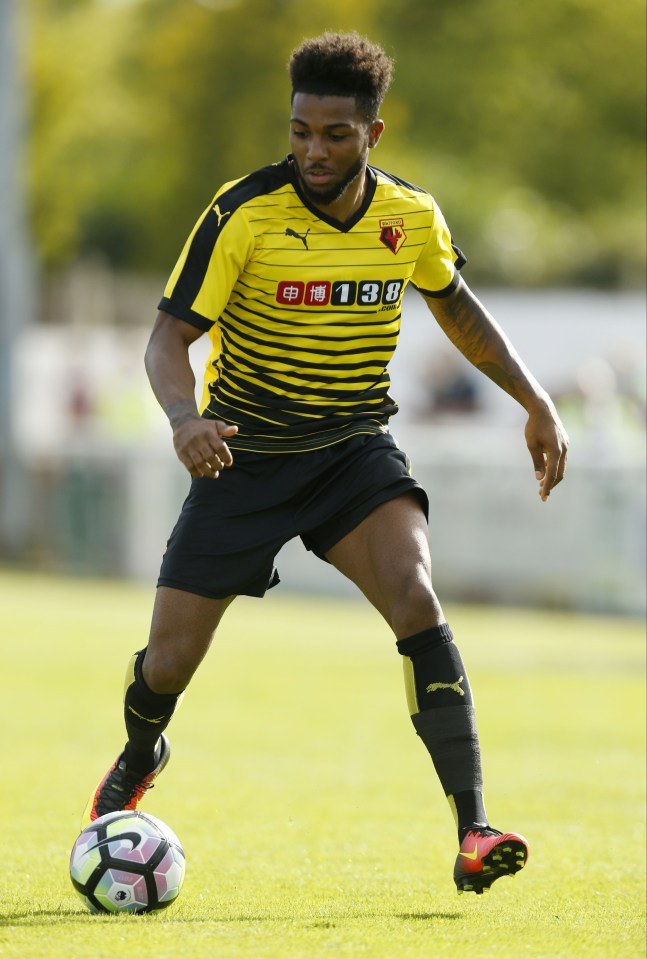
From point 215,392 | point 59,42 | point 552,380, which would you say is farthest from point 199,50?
point 215,392

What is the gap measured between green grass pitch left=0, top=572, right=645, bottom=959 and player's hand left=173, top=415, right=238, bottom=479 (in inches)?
50.3

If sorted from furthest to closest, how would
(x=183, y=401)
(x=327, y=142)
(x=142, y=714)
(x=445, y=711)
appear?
(x=142, y=714) → (x=445, y=711) → (x=327, y=142) → (x=183, y=401)

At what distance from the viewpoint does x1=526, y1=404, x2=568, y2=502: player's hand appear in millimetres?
5719

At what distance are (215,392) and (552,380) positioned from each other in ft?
69.5

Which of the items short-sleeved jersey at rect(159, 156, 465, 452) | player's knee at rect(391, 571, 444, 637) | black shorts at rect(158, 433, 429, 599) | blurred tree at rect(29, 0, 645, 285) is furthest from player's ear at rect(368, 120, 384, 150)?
blurred tree at rect(29, 0, 645, 285)

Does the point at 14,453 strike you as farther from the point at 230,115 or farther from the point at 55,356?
the point at 230,115

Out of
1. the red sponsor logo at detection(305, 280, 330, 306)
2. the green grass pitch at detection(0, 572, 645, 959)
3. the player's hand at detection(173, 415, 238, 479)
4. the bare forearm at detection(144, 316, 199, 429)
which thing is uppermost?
the red sponsor logo at detection(305, 280, 330, 306)

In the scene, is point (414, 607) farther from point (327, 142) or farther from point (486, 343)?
point (327, 142)

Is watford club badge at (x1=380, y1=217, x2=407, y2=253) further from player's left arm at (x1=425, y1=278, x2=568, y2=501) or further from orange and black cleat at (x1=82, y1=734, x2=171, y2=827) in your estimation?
orange and black cleat at (x1=82, y1=734, x2=171, y2=827)

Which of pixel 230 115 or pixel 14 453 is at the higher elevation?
pixel 230 115

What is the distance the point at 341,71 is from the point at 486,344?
104 centimetres

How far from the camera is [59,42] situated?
156 feet

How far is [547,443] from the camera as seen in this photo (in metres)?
5.71

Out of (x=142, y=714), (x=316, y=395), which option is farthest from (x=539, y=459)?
(x=142, y=714)
